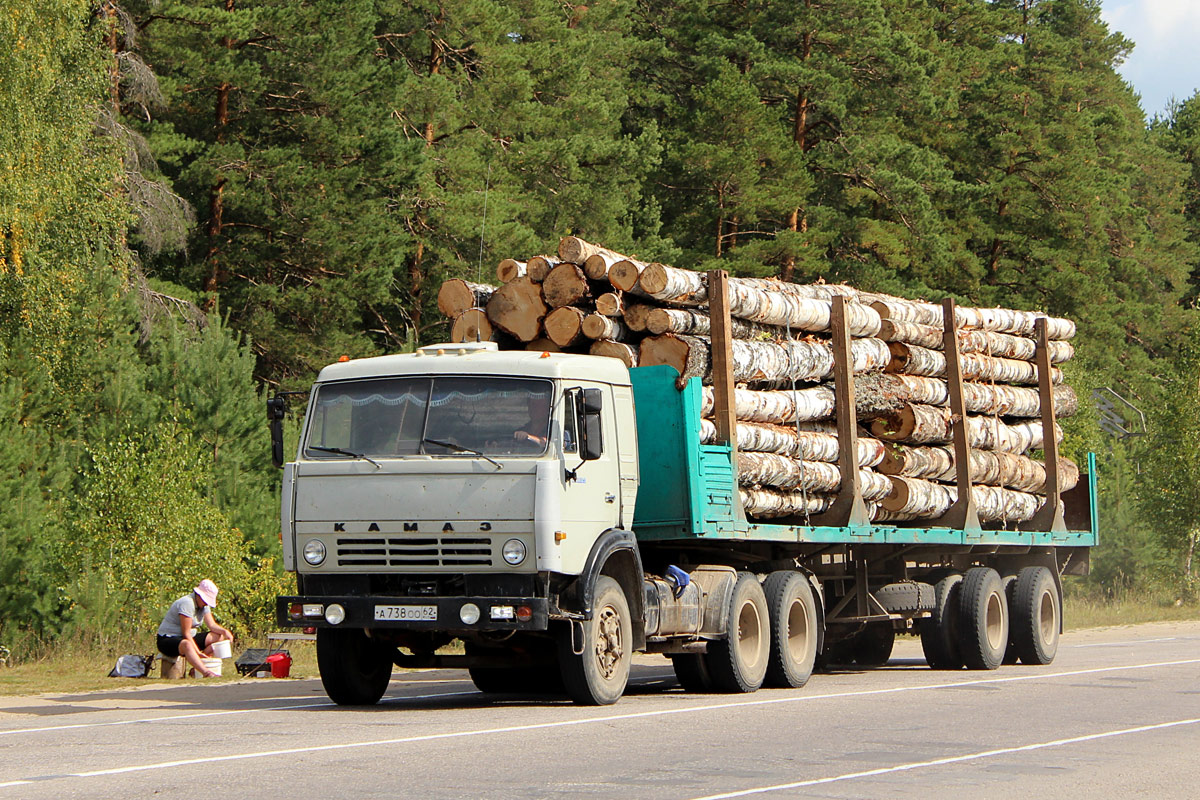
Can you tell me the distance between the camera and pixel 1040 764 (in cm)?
1023

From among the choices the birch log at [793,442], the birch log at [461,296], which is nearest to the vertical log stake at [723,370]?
the birch log at [793,442]

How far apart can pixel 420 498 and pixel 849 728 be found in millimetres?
3789

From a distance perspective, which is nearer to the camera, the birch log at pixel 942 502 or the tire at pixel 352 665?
the tire at pixel 352 665

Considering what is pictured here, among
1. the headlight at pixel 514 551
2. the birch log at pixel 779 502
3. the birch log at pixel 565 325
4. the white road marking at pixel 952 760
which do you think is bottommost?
the white road marking at pixel 952 760

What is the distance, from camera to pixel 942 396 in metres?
19.8

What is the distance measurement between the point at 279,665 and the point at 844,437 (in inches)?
269

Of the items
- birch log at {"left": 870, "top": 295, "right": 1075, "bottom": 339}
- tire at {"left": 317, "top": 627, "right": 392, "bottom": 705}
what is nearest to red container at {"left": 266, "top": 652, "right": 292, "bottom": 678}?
tire at {"left": 317, "top": 627, "right": 392, "bottom": 705}

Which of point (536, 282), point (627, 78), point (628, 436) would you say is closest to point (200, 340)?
point (536, 282)

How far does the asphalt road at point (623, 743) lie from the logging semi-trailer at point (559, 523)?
53 cm

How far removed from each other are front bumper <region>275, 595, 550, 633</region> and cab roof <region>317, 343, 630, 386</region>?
1860mm

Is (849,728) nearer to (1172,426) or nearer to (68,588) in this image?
(68,588)

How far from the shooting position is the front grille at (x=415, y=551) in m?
12.7

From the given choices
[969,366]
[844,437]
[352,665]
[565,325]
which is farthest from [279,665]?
[969,366]

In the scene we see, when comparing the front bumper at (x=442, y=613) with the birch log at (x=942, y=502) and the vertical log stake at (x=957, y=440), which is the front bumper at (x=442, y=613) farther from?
the vertical log stake at (x=957, y=440)
